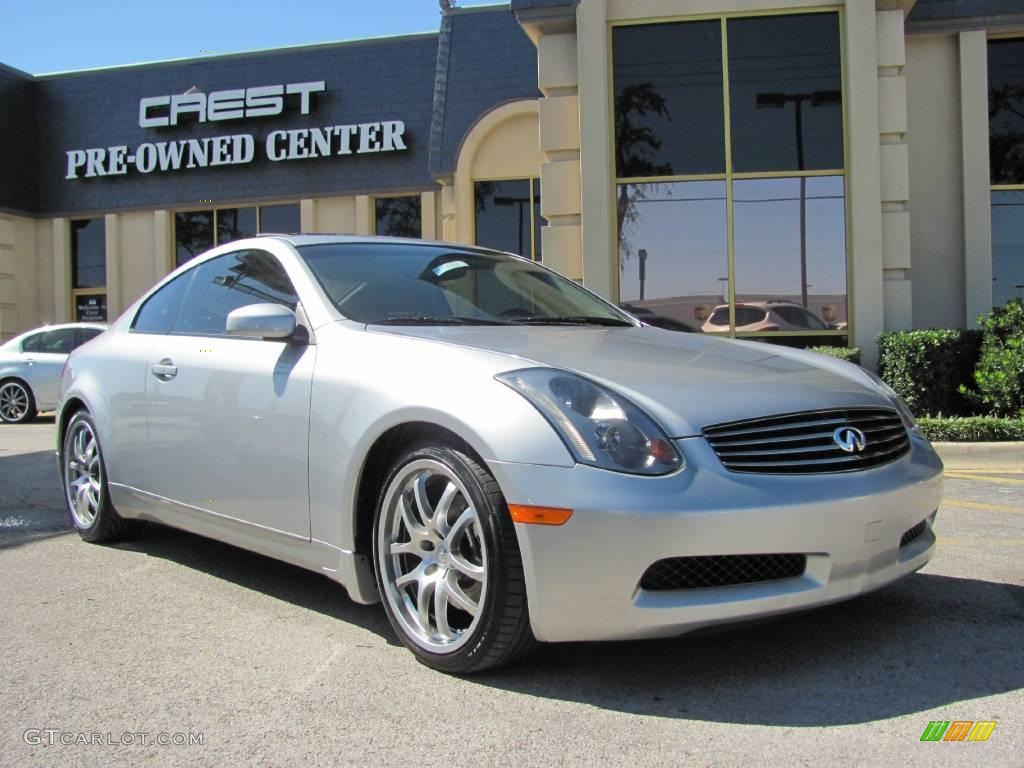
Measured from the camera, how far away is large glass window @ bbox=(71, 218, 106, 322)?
18438mm

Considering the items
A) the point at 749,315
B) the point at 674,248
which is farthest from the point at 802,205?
the point at 674,248

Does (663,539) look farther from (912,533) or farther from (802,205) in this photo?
(802,205)

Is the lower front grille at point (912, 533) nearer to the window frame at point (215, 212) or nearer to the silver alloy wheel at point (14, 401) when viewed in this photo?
the silver alloy wheel at point (14, 401)

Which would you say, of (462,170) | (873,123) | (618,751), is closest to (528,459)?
(618,751)

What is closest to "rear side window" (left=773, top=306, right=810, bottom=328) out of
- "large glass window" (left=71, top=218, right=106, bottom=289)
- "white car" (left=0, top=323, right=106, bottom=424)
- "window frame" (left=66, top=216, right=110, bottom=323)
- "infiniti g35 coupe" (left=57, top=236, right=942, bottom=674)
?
"infiniti g35 coupe" (left=57, top=236, right=942, bottom=674)

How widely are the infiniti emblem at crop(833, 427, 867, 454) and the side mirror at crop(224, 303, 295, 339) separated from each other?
199cm

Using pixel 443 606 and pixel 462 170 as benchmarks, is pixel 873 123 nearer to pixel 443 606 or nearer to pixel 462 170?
pixel 462 170

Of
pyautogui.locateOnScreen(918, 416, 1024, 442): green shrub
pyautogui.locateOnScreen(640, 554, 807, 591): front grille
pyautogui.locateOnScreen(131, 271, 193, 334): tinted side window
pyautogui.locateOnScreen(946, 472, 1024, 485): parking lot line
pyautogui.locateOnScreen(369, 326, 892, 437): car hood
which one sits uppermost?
pyautogui.locateOnScreen(131, 271, 193, 334): tinted side window

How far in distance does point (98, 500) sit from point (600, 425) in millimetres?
3234

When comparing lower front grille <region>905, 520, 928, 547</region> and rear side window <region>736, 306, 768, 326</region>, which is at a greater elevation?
rear side window <region>736, 306, 768, 326</region>

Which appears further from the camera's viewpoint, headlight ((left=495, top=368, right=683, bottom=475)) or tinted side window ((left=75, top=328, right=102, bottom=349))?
tinted side window ((left=75, top=328, right=102, bottom=349))

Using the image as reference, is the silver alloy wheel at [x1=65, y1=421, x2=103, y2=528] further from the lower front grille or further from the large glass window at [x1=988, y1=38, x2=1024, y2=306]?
the large glass window at [x1=988, y1=38, x2=1024, y2=306]

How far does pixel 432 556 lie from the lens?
308 centimetres

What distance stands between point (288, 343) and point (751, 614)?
6.55ft
